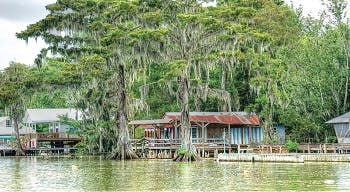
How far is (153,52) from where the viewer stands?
51281mm

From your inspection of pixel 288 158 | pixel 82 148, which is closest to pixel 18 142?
pixel 82 148

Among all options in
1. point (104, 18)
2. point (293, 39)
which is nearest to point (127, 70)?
point (104, 18)

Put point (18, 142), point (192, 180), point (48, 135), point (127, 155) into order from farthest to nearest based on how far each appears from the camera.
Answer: point (48, 135) → point (18, 142) → point (127, 155) → point (192, 180)

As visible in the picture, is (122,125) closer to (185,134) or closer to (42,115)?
(185,134)

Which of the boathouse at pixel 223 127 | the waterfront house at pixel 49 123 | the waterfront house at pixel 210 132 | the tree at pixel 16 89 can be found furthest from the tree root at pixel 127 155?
the waterfront house at pixel 49 123

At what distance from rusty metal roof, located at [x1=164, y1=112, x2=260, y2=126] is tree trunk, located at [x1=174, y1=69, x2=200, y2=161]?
6.05 metres

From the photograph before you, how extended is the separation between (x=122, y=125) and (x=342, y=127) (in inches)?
638

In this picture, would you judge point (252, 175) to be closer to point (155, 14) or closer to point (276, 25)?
point (155, 14)

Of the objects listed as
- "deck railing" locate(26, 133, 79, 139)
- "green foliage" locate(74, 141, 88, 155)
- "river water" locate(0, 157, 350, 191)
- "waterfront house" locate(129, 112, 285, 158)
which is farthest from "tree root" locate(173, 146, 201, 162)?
"deck railing" locate(26, 133, 79, 139)

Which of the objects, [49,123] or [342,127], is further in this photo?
[49,123]

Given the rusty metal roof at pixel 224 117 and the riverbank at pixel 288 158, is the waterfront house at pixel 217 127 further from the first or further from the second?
the riverbank at pixel 288 158

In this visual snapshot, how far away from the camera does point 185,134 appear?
165 ft

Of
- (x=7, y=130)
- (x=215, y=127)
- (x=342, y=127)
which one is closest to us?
(x=342, y=127)

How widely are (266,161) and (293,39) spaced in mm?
24864
